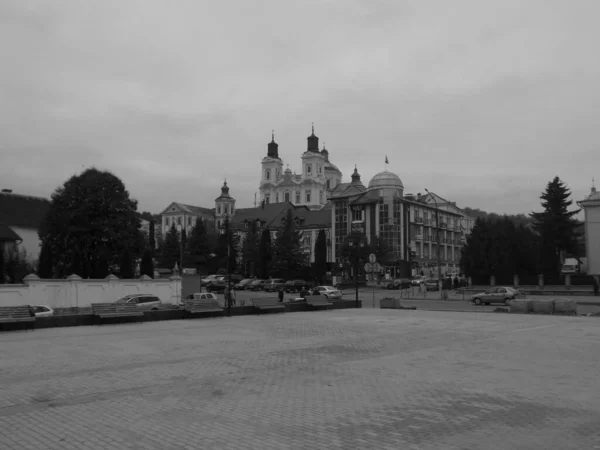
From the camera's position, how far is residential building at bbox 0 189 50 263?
213ft

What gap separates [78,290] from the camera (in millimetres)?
33688

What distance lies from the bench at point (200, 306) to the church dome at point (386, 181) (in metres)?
63.2

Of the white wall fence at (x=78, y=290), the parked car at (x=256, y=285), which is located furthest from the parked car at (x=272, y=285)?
the white wall fence at (x=78, y=290)

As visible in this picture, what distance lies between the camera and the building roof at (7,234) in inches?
2288

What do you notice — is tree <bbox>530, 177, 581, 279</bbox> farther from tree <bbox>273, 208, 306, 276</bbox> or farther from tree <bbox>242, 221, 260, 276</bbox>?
tree <bbox>242, 221, 260, 276</bbox>

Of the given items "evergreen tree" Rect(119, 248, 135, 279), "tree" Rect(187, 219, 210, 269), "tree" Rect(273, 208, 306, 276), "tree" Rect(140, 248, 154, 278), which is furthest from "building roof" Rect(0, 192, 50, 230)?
"tree" Rect(273, 208, 306, 276)

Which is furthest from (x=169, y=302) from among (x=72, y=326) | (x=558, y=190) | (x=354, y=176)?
(x=354, y=176)

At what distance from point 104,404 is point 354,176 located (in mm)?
124583

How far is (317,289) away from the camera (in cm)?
4725

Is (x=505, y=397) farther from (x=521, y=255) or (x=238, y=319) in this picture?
(x=521, y=255)

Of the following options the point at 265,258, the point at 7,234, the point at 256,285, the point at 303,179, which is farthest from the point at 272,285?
the point at 303,179

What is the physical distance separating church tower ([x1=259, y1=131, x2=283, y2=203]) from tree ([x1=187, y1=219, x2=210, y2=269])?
50.7 m

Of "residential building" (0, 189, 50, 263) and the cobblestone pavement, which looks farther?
"residential building" (0, 189, 50, 263)

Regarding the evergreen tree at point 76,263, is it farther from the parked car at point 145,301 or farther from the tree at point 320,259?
the tree at point 320,259
